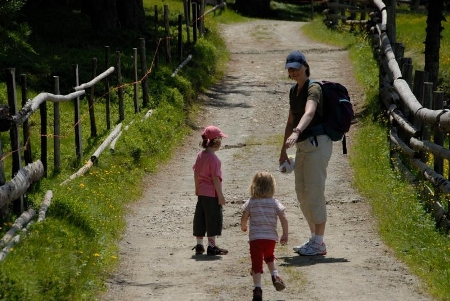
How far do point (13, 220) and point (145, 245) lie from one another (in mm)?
1542

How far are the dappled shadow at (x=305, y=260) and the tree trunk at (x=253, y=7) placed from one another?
31.0 metres

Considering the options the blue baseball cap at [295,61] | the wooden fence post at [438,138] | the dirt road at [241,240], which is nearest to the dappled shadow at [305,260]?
the dirt road at [241,240]

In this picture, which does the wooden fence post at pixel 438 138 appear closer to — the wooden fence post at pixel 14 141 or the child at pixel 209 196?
the child at pixel 209 196

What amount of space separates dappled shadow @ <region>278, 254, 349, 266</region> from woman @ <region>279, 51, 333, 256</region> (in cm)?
11

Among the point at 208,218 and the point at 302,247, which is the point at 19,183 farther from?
the point at 302,247

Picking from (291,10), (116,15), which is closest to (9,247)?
(116,15)

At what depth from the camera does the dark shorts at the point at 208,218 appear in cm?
1009

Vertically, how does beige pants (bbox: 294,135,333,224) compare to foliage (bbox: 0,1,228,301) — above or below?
above

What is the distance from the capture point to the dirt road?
27.7 ft

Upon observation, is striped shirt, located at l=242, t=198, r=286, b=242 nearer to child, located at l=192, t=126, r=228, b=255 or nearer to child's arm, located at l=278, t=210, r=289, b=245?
child's arm, located at l=278, t=210, r=289, b=245

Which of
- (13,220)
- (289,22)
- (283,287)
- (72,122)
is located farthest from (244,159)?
(289,22)

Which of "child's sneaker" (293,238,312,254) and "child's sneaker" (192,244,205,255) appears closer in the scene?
"child's sneaker" (293,238,312,254)

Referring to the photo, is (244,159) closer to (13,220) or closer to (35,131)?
(35,131)

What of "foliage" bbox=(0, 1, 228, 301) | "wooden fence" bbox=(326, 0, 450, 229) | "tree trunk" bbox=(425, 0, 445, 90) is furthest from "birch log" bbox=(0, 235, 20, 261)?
"tree trunk" bbox=(425, 0, 445, 90)
